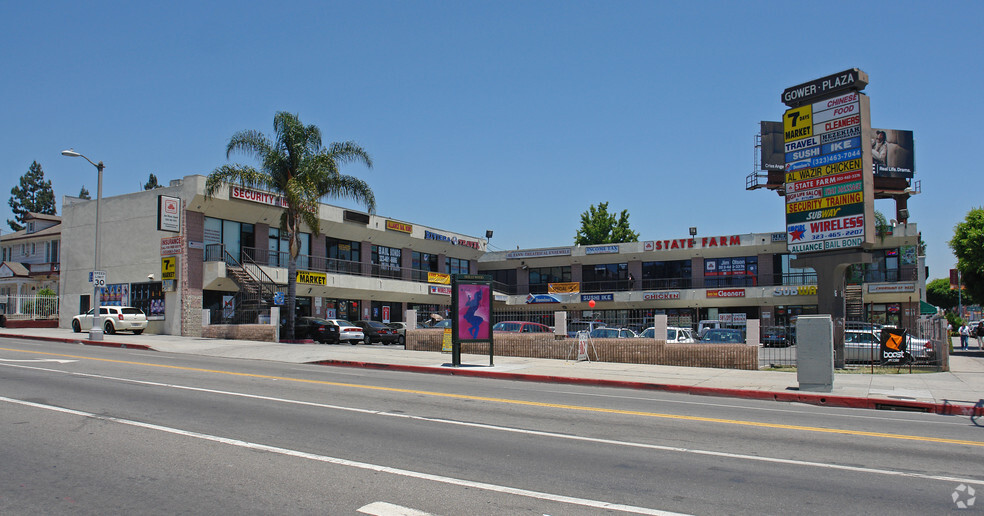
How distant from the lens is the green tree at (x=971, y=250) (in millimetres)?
40719

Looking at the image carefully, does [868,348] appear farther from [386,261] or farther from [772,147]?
[386,261]

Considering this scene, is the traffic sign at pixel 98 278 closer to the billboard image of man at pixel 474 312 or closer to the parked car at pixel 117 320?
the parked car at pixel 117 320

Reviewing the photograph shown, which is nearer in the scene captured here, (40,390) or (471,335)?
(40,390)

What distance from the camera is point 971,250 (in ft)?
135

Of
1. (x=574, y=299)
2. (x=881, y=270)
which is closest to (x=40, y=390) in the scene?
(x=574, y=299)

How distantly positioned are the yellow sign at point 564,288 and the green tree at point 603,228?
15172 mm

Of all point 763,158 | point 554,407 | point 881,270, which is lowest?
point 554,407

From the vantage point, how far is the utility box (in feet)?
Answer: 51.5

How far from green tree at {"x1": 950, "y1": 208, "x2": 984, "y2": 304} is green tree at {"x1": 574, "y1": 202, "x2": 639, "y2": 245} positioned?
3265 cm

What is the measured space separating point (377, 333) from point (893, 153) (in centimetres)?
4015

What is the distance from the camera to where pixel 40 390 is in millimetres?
12961

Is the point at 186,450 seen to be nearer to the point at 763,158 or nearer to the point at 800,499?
the point at 800,499

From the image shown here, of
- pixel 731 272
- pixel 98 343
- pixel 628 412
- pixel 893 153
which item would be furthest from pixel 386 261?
pixel 628 412

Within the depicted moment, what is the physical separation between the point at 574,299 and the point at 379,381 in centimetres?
3975
